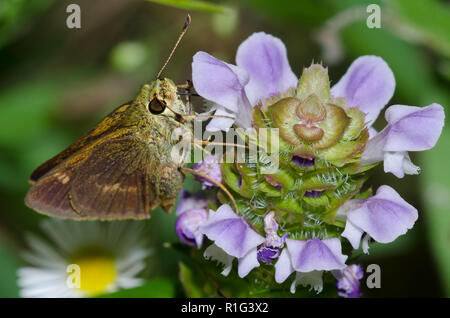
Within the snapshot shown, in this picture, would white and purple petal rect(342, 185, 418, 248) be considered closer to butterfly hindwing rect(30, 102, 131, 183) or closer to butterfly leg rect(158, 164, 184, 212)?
butterfly leg rect(158, 164, 184, 212)

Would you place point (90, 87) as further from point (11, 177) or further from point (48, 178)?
point (48, 178)

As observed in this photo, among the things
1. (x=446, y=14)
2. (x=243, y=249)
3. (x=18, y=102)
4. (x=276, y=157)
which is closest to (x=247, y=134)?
(x=276, y=157)

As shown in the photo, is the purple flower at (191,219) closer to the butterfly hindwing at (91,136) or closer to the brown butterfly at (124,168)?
the brown butterfly at (124,168)

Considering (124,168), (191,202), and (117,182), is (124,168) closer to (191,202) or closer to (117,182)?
(117,182)

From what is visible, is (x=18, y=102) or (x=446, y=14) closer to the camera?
(x=446, y=14)

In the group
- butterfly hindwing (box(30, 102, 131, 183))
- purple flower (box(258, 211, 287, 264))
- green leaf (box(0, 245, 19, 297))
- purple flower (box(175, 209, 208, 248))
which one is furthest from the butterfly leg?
green leaf (box(0, 245, 19, 297))

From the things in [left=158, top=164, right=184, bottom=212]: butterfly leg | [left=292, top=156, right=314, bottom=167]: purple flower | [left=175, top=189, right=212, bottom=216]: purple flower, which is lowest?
[left=292, top=156, right=314, bottom=167]: purple flower

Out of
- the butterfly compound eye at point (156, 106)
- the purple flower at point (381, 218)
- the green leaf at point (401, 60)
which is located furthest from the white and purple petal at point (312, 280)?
the green leaf at point (401, 60)
